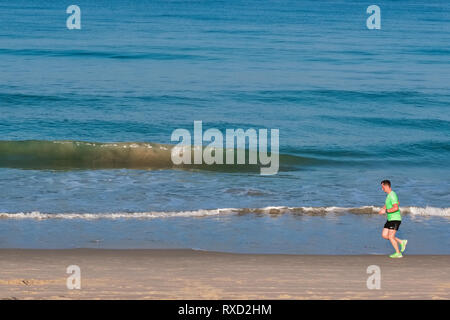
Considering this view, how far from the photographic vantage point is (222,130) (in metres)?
22.4

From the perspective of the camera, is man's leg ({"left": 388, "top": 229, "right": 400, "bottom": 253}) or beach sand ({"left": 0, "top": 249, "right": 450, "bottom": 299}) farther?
man's leg ({"left": 388, "top": 229, "right": 400, "bottom": 253})

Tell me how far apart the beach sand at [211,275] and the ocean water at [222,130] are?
2.03 feet

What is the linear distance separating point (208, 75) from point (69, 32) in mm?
19892

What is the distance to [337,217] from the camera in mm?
12117

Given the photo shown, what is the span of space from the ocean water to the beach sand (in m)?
0.62

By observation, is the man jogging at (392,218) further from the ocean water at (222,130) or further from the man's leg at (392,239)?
the ocean water at (222,130)

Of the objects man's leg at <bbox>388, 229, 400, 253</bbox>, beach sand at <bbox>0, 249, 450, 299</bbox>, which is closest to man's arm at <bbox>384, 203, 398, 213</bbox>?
man's leg at <bbox>388, 229, 400, 253</bbox>

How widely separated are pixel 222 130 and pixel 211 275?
14068mm

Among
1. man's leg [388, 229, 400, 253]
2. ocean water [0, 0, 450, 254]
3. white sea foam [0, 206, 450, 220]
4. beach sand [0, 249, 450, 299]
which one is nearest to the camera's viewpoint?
beach sand [0, 249, 450, 299]

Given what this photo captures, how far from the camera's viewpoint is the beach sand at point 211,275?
25.1ft

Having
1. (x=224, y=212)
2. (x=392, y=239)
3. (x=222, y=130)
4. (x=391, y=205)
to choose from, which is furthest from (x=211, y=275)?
(x=222, y=130)

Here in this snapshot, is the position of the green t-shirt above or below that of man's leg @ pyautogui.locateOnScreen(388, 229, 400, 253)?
above

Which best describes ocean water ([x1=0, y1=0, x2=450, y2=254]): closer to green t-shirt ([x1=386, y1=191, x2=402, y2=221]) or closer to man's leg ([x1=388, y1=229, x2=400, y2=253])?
man's leg ([x1=388, y1=229, x2=400, y2=253])

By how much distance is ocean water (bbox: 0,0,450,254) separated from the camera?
11234mm
